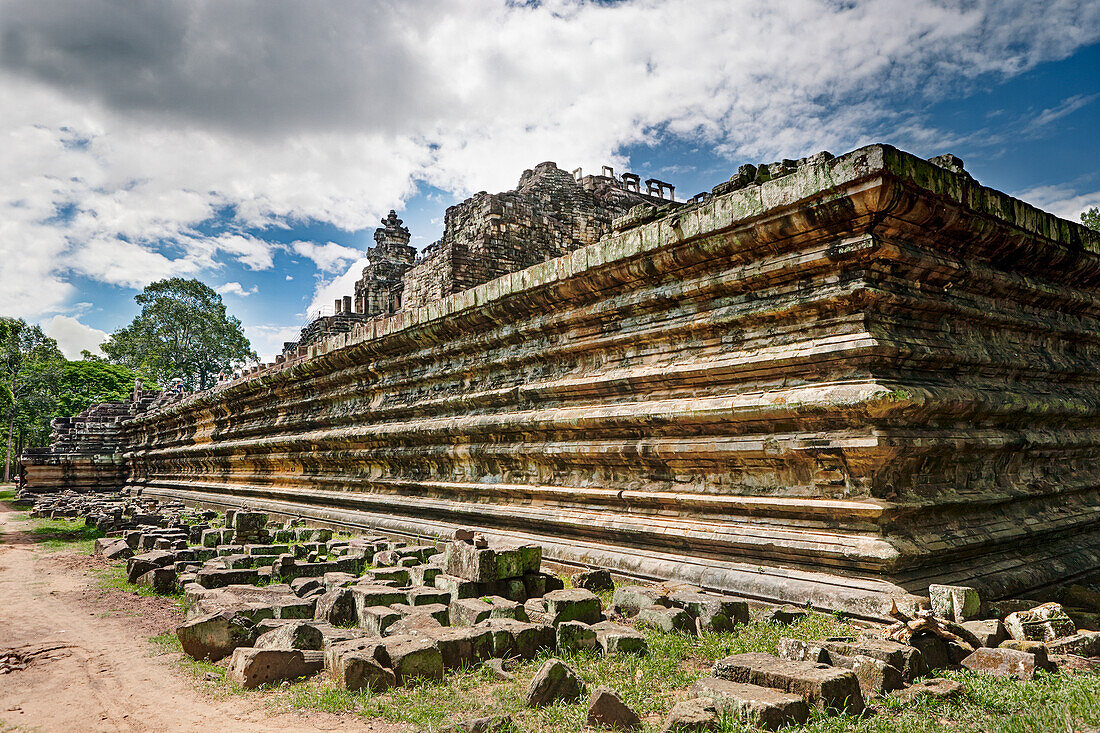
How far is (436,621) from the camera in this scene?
11.9 ft

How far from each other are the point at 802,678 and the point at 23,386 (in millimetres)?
47485

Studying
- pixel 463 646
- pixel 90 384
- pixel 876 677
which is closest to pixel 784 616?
pixel 876 677

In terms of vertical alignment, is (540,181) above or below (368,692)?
above

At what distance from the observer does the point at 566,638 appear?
3357 millimetres

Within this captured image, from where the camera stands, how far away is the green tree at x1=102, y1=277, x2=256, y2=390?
5388 centimetres

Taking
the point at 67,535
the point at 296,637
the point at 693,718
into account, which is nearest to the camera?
the point at 693,718

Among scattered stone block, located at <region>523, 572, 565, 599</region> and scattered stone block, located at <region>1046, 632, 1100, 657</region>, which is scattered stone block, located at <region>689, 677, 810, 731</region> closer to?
scattered stone block, located at <region>1046, 632, 1100, 657</region>

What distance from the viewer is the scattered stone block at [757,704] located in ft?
7.64

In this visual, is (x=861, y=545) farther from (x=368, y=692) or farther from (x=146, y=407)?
(x=146, y=407)

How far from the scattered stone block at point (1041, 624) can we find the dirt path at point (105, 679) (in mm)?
2918

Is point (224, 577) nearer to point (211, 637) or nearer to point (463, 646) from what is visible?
point (211, 637)

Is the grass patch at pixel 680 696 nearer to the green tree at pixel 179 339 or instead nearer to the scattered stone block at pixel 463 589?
the scattered stone block at pixel 463 589

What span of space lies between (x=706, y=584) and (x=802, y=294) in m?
1.89

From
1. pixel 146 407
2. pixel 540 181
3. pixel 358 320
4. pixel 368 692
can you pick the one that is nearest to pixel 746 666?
pixel 368 692
